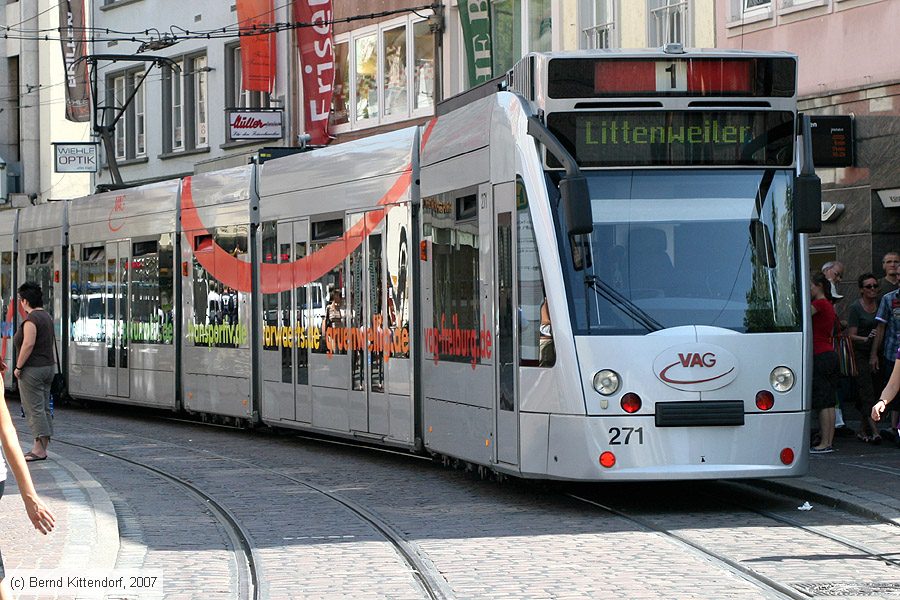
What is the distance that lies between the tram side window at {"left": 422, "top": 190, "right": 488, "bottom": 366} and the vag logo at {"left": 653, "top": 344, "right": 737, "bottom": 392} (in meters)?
1.77

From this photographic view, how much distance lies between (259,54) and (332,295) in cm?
1975

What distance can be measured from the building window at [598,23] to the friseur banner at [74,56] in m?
19.8

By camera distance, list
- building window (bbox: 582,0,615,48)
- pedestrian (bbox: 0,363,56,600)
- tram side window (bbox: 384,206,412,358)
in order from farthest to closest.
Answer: building window (bbox: 582,0,615,48) < tram side window (bbox: 384,206,412,358) < pedestrian (bbox: 0,363,56,600)

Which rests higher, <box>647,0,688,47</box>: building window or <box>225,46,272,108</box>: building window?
<box>225,46,272,108</box>: building window

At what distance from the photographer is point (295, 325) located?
18.8 meters

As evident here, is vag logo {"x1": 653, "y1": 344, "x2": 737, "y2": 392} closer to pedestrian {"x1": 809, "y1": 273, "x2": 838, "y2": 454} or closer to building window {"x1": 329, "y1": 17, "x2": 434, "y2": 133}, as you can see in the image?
pedestrian {"x1": 809, "y1": 273, "x2": 838, "y2": 454}

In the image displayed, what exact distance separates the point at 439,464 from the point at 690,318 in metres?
5.08

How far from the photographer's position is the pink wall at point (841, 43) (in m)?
19.6

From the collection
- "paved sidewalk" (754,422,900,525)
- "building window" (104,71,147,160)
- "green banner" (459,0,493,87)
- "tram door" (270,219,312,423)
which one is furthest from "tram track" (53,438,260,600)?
→ "building window" (104,71,147,160)

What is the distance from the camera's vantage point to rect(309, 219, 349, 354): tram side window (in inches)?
683

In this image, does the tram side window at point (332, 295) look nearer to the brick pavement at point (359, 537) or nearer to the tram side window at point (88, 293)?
the brick pavement at point (359, 537)

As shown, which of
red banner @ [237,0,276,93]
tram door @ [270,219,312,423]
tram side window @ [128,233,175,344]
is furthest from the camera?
red banner @ [237,0,276,93]

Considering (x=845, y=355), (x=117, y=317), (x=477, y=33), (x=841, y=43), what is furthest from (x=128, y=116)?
(x=845, y=355)

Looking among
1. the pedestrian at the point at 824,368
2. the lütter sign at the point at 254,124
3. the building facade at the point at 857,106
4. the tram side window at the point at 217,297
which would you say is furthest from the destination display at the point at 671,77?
the lütter sign at the point at 254,124
